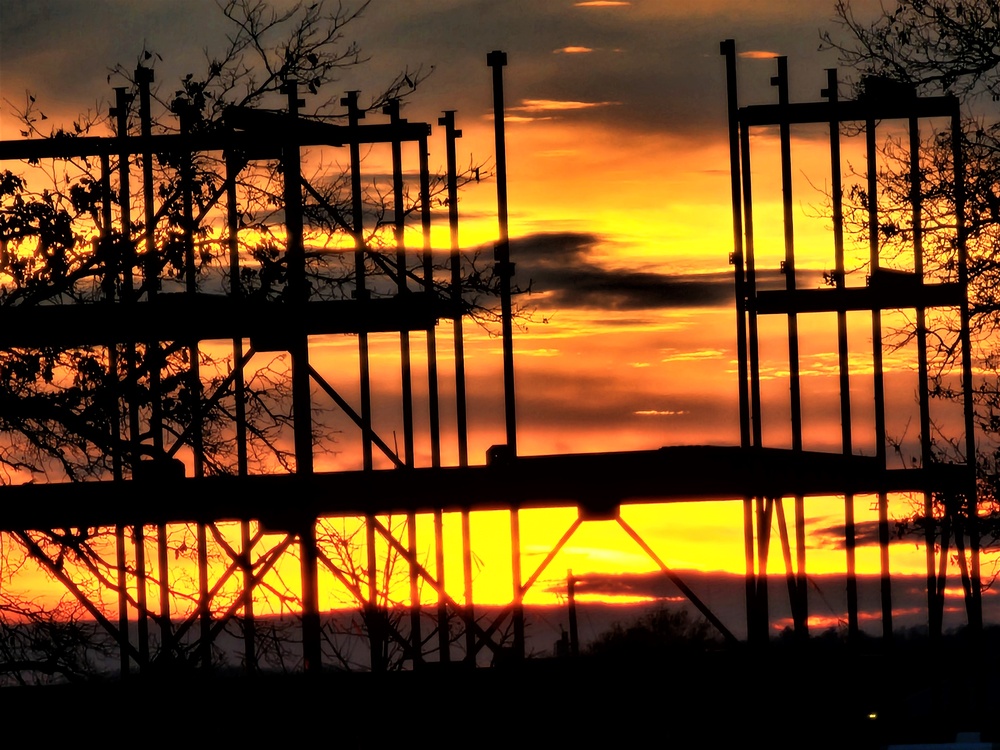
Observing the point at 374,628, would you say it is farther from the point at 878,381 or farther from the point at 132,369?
the point at 878,381

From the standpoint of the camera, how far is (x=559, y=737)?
1089 cm

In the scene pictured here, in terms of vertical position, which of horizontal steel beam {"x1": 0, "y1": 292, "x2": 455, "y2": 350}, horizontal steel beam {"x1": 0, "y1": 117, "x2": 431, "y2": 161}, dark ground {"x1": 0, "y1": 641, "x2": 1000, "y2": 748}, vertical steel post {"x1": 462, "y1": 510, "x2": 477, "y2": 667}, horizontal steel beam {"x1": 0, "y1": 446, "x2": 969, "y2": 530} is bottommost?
dark ground {"x1": 0, "y1": 641, "x2": 1000, "y2": 748}

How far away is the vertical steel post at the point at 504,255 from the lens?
11484 millimetres

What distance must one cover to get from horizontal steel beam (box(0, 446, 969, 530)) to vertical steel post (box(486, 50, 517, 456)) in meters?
1.97

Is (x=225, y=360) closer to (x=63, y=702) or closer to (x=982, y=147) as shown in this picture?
(x=63, y=702)

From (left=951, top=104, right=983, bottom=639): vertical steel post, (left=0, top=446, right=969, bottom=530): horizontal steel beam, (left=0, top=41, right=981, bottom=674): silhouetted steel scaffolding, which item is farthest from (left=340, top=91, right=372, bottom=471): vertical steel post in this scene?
(left=951, top=104, right=983, bottom=639): vertical steel post

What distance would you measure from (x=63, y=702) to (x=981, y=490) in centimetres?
936

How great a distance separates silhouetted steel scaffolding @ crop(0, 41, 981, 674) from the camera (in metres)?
8.77

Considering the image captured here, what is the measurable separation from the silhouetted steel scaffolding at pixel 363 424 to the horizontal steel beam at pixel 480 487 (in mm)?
14

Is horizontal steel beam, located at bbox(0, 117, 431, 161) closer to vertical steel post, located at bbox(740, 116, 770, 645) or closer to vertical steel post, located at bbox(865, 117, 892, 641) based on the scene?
vertical steel post, located at bbox(740, 116, 770, 645)

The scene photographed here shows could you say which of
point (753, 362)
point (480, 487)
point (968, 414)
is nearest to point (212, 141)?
point (480, 487)

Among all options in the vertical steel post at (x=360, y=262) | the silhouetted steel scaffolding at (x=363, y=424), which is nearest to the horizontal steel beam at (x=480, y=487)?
the silhouetted steel scaffolding at (x=363, y=424)

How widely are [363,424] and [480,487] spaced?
372 cm

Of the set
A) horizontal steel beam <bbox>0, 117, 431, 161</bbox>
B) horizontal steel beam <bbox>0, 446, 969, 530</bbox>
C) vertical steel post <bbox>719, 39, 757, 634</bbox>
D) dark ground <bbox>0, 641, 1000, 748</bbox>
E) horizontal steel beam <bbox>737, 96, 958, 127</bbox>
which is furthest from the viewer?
horizontal steel beam <bbox>737, 96, 958, 127</bbox>
